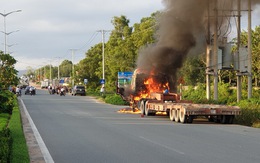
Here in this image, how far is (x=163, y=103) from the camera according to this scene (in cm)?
2564

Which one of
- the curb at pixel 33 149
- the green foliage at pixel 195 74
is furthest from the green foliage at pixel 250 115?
the green foliage at pixel 195 74

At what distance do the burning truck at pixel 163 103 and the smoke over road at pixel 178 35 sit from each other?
65 cm

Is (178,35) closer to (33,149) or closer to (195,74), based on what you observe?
(33,149)

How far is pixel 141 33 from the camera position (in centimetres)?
5569

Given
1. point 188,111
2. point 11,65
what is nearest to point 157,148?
point 188,111

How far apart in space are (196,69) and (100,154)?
3980cm

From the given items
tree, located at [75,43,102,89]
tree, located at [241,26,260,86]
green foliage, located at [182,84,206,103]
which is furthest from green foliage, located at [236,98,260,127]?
tree, located at [75,43,102,89]

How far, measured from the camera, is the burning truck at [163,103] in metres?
21.5

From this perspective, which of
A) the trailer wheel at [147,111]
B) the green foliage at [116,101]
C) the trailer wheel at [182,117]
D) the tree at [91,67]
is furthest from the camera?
the tree at [91,67]

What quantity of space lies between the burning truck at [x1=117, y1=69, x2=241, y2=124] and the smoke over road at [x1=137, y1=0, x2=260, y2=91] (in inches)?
25.6

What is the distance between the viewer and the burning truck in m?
21.5

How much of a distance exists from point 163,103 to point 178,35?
18.4 ft

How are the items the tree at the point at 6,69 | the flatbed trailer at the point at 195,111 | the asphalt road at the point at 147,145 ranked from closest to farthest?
the asphalt road at the point at 147,145
the flatbed trailer at the point at 195,111
the tree at the point at 6,69

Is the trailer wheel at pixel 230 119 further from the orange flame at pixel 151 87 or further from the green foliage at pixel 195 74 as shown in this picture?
the green foliage at pixel 195 74
